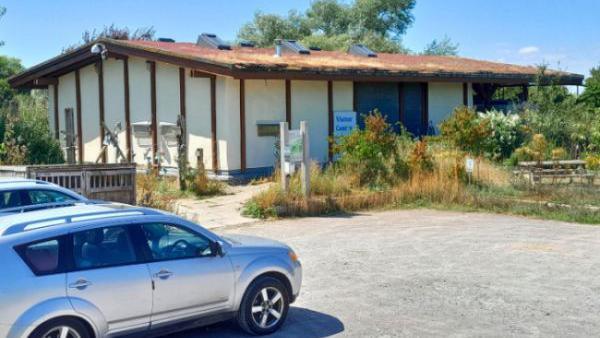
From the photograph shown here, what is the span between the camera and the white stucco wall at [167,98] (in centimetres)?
2128

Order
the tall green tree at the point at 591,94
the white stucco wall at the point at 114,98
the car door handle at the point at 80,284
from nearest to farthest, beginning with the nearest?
the car door handle at the point at 80,284
the white stucco wall at the point at 114,98
the tall green tree at the point at 591,94

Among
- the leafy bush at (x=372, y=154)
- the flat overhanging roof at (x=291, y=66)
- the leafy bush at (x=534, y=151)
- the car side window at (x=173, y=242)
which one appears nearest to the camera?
the car side window at (x=173, y=242)

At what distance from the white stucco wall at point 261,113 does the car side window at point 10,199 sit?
10777mm

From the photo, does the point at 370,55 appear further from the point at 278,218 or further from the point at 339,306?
the point at 339,306

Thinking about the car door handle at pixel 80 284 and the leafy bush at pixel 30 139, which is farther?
the leafy bush at pixel 30 139

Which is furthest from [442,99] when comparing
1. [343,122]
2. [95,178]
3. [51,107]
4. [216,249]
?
[216,249]

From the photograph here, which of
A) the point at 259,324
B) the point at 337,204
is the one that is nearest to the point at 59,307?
the point at 259,324

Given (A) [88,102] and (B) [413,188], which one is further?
(A) [88,102]

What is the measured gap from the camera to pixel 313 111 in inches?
867

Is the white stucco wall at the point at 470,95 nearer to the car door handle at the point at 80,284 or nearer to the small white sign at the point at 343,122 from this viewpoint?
the small white sign at the point at 343,122

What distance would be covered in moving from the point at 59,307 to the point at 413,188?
11814mm

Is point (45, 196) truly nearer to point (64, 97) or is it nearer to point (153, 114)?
point (153, 114)

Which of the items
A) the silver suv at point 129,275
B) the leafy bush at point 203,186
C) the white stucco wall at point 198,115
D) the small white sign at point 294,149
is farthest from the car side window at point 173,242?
the white stucco wall at point 198,115

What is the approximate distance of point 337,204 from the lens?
15961 mm
